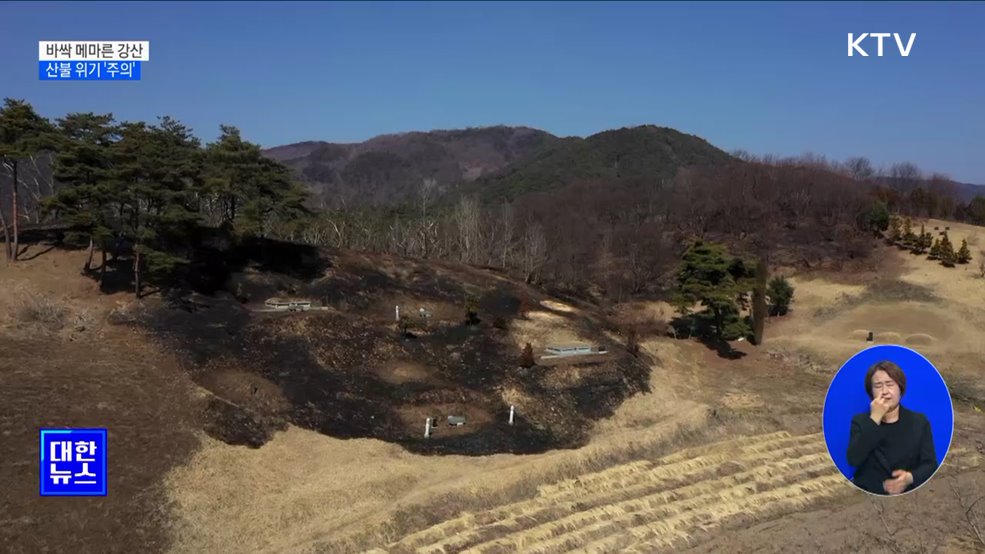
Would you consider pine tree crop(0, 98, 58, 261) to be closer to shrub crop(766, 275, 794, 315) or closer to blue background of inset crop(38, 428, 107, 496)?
blue background of inset crop(38, 428, 107, 496)

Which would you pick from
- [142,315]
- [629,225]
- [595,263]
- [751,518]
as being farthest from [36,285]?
[629,225]

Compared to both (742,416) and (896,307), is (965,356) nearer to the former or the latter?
(896,307)

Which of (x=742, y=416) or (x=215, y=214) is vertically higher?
(x=215, y=214)

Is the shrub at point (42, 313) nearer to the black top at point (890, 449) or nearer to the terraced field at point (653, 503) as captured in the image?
the terraced field at point (653, 503)

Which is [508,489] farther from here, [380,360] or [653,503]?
[380,360]

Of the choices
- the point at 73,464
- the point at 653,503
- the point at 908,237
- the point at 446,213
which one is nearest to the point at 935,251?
the point at 908,237

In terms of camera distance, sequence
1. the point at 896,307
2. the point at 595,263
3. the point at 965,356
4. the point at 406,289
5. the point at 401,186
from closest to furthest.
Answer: the point at 965,356 → the point at 406,289 → the point at 896,307 → the point at 595,263 → the point at 401,186
